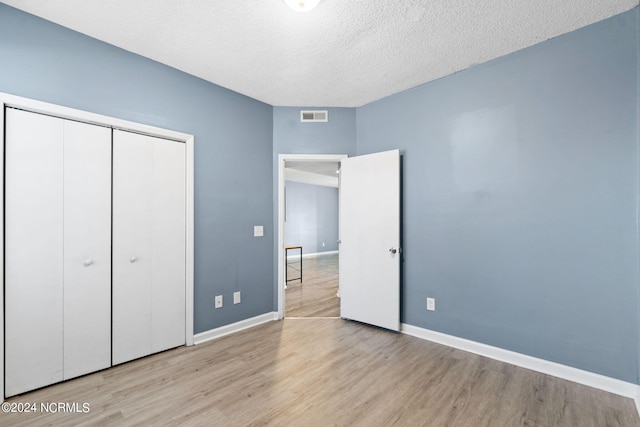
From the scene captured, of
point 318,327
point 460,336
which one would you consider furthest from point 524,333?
point 318,327

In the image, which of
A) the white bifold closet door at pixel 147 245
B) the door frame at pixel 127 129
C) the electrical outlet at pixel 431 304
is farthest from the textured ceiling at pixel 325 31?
the electrical outlet at pixel 431 304

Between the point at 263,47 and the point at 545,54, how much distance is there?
7.62 ft

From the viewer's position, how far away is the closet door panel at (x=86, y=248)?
2123 millimetres

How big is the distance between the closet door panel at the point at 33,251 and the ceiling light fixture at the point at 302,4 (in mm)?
1899

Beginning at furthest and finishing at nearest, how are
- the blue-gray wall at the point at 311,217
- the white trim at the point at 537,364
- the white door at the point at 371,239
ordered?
the blue-gray wall at the point at 311,217 < the white door at the point at 371,239 < the white trim at the point at 537,364

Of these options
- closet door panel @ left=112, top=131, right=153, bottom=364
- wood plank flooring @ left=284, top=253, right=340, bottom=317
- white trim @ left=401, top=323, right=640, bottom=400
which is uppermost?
closet door panel @ left=112, top=131, right=153, bottom=364

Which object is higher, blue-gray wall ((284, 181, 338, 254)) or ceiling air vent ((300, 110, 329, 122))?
ceiling air vent ((300, 110, 329, 122))

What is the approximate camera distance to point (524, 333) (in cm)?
236

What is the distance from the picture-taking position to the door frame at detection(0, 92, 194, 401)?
6.06 ft

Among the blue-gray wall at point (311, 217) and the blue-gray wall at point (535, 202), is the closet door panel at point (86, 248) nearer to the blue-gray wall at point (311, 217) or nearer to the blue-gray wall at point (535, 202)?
the blue-gray wall at point (535, 202)

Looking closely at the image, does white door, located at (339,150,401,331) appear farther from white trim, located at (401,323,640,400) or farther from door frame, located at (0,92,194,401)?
door frame, located at (0,92,194,401)

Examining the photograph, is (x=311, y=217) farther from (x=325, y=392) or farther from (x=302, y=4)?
(x=302, y=4)

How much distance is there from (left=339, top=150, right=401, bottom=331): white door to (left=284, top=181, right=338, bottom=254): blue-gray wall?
5.60 metres

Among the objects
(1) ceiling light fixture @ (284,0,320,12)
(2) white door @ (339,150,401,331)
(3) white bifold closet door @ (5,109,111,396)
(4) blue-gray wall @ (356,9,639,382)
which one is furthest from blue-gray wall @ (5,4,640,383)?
(1) ceiling light fixture @ (284,0,320,12)
